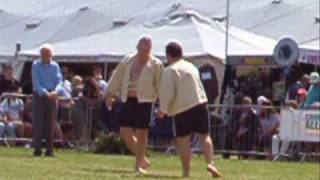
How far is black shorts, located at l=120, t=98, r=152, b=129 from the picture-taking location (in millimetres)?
14727

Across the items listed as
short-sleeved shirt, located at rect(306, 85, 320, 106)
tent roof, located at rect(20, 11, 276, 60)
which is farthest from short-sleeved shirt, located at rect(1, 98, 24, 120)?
short-sleeved shirt, located at rect(306, 85, 320, 106)

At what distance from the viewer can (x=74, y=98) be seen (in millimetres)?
23641

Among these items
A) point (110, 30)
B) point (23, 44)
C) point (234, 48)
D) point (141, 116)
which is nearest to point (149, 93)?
point (141, 116)

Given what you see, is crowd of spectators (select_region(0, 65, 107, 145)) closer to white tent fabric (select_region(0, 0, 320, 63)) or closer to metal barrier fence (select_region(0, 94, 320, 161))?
metal barrier fence (select_region(0, 94, 320, 161))

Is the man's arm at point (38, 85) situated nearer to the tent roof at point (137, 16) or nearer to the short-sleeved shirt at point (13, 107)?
the short-sleeved shirt at point (13, 107)

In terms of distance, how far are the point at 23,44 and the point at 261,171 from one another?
50.3ft

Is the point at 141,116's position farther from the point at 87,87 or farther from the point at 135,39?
the point at 135,39

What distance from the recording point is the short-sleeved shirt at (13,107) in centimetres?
2338

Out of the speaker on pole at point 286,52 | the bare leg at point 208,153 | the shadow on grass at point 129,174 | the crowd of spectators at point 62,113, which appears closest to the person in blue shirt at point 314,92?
the speaker on pole at point 286,52

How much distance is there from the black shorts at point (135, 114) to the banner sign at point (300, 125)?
694 cm

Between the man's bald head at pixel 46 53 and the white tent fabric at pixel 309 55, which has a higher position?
the white tent fabric at pixel 309 55

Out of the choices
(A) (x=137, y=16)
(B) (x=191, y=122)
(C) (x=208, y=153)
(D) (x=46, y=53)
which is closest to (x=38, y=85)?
(D) (x=46, y=53)

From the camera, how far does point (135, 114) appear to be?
48.5 ft

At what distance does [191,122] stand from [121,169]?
197 centimetres
